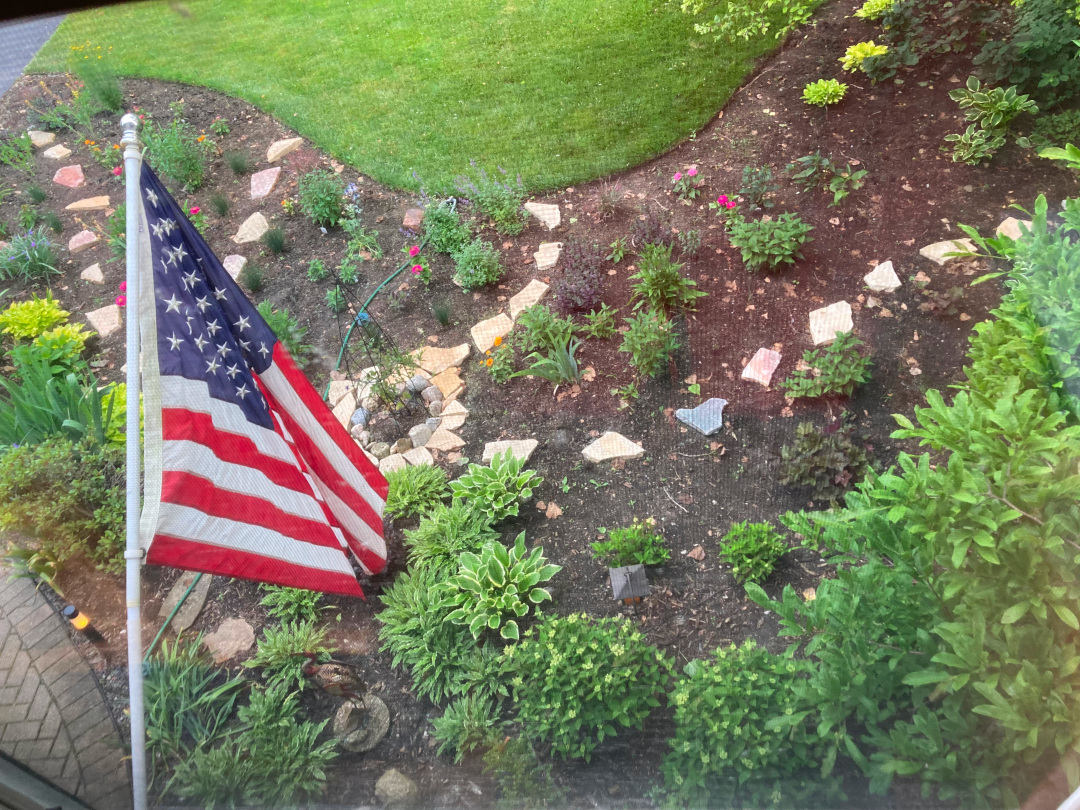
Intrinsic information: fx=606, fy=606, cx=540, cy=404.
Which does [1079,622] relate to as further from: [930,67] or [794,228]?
[930,67]

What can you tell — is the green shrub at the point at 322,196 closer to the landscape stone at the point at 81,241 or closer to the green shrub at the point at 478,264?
the green shrub at the point at 478,264

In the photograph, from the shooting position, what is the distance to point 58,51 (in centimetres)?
146

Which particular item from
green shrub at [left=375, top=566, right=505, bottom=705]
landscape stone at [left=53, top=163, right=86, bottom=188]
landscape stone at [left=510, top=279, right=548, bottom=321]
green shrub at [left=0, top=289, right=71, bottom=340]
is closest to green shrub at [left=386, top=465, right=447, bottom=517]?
green shrub at [left=375, top=566, right=505, bottom=705]

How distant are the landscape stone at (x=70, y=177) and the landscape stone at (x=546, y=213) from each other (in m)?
1.87

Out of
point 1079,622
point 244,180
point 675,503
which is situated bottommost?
point 675,503

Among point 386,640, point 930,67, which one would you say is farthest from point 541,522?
point 930,67

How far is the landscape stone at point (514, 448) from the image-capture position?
2287 mm

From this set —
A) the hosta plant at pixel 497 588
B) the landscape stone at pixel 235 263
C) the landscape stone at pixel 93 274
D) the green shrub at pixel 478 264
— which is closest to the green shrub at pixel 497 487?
the hosta plant at pixel 497 588

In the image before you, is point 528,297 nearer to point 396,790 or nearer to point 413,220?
point 413,220

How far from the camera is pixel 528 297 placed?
2727 millimetres

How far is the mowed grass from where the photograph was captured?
1.98m

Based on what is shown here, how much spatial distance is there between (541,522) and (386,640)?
0.63m

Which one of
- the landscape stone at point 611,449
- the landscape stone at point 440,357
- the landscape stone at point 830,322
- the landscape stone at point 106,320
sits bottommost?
the landscape stone at point 611,449

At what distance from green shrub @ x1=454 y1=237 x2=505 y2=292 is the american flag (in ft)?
3.74
